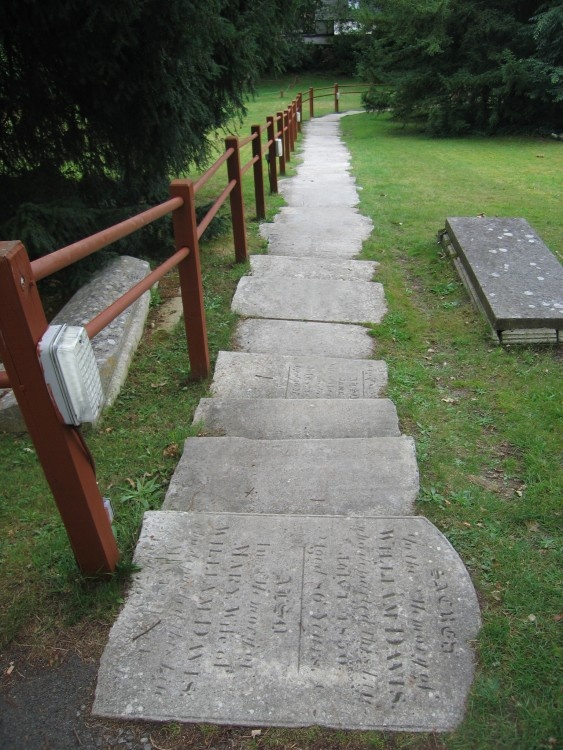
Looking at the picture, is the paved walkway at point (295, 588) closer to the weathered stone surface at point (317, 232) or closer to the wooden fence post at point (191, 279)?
the wooden fence post at point (191, 279)

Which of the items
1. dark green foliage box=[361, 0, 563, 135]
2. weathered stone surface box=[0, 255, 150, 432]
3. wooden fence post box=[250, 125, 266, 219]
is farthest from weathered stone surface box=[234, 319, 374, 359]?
dark green foliage box=[361, 0, 563, 135]

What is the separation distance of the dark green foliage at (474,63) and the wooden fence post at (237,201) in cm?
1278

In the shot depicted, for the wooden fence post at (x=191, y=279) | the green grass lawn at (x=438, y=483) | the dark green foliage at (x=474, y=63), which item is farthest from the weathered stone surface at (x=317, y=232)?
the dark green foliage at (x=474, y=63)

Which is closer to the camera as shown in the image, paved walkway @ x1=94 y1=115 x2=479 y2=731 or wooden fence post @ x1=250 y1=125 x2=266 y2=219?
paved walkway @ x1=94 y1=115 x2=479 y2=731

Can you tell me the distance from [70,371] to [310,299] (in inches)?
139

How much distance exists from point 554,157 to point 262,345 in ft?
36.9

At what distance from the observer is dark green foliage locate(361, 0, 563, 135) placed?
50.3 feet

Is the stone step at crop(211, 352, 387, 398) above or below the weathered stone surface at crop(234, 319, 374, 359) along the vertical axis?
above

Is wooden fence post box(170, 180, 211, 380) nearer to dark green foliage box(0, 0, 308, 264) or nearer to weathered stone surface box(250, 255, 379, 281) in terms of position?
dark green foliage box(0, 0, 308, 264)

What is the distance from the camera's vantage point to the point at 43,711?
1.69m

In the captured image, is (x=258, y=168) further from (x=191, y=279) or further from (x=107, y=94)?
(x=191, y=279)

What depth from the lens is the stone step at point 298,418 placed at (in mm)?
3018

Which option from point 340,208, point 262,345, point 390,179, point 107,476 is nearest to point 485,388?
point 262,345

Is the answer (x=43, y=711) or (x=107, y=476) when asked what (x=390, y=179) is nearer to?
(x=107, y=476)
